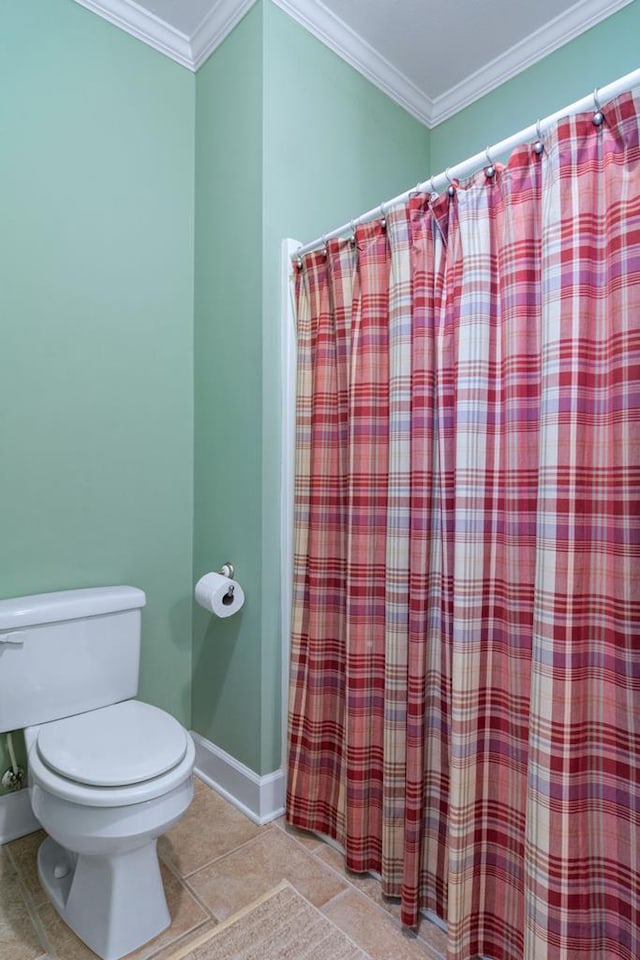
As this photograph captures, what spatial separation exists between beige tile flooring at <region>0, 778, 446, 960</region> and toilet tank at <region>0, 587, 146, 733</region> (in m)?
0.45

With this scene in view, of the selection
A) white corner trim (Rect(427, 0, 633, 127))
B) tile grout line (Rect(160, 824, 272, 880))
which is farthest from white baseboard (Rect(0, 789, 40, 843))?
white corner trim (Rect(427, 0, 633, 127))

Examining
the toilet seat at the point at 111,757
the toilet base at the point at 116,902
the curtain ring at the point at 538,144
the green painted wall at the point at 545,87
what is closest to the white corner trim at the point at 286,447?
the toilet seat at the point at 111,757

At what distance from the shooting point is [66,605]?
1581 mm

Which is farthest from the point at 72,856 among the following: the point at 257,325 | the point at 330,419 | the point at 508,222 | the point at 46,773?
the point at 508,222

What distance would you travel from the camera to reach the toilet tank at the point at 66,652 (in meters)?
1.49

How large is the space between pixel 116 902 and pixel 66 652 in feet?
2.13

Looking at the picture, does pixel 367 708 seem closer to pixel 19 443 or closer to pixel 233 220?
pixel 19 443

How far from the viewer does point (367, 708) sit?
1.47 meters

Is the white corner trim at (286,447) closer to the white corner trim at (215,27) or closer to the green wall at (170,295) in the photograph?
the green wall at (170,295)

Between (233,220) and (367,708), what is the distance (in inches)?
65.0

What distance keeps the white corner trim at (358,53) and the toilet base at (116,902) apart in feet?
8.50

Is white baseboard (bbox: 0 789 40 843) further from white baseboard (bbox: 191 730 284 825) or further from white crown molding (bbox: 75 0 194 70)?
white crown molding (bbox: 75 0 194 70)

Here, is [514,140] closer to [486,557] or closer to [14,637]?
[486,557]

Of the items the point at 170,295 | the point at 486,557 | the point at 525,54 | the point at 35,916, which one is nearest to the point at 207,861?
the point at 35,916
